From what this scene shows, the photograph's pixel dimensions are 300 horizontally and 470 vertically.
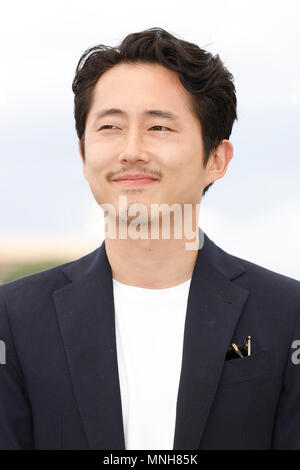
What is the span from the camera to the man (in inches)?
138

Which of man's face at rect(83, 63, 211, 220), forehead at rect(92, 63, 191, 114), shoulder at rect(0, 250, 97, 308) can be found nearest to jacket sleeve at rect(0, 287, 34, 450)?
shoulder at rect(0, 250, 97, 308)

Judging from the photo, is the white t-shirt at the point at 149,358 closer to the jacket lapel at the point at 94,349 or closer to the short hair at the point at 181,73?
the jacket lapel at the point at 94,349

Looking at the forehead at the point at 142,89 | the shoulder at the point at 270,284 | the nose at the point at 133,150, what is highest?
the forehead at the point at 142,89

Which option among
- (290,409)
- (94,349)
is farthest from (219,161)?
(290,409)

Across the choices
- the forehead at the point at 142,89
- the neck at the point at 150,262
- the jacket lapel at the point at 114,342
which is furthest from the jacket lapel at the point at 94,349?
the forehead at the point at 142,89

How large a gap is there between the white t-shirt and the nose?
823 mm

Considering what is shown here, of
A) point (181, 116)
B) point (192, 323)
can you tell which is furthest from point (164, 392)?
point (181, 116)

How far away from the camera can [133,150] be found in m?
3.54

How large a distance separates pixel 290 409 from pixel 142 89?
215cm

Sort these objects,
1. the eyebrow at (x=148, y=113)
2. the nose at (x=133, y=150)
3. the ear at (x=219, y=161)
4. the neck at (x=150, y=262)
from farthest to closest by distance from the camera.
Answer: the ear at (x=219, y=161) < the neck at (x=150, y=262) < the eyebrow at (x=148, y=113) < the nose at (x=133, y=150)

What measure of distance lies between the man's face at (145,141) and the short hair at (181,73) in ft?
0.25

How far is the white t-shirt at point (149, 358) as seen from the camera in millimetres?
3490
